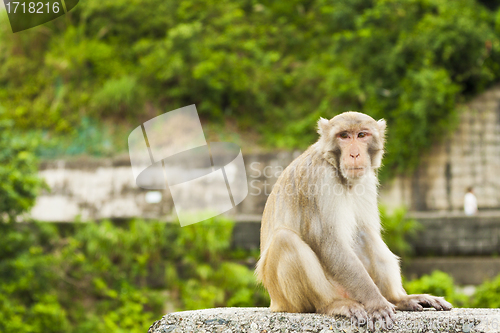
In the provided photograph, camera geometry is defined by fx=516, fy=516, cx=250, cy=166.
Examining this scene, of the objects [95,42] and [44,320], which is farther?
[95,42]

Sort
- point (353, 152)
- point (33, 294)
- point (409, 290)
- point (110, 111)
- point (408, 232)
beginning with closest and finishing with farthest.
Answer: point (353, 152)
point (409, 290)
point (33, 294)
point (408, 232)
point (110, 111)

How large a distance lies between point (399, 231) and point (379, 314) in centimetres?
868

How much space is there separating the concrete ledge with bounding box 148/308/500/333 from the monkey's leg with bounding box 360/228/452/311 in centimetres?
44

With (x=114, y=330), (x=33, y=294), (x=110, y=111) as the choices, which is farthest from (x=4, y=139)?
(x=110, y=111)

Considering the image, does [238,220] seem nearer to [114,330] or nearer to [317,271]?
[114,330]

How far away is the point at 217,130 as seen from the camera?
17.0 m

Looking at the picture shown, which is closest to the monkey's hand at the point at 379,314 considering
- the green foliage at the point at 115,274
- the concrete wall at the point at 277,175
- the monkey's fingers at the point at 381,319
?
the monkey's fingers at the point at 381,319

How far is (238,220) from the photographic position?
455 inches

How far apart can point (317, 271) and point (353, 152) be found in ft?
2.65

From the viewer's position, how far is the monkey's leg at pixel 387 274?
3.44 metres

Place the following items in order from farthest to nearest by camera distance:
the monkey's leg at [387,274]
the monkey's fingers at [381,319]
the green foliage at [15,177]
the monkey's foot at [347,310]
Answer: the green foliage at [15,177]
the monkey's leg at [387,274]
the monkey's foot at [347,310]
the monkey's fingers at [381,319]

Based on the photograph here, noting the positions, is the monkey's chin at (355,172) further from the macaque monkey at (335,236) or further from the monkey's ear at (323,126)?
the monkey's ear at (323,126)

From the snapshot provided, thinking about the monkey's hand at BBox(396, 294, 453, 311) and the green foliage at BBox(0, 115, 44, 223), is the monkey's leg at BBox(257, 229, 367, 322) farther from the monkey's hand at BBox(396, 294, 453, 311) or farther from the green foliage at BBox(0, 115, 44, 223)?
the green foliage at BBox(0, 115, 44, 223)

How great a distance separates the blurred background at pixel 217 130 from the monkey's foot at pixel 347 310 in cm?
585
